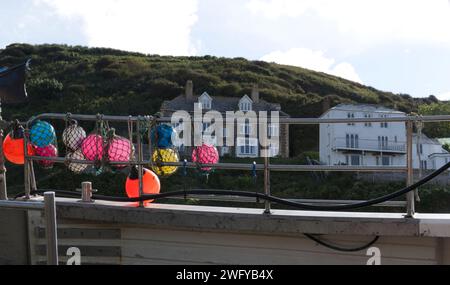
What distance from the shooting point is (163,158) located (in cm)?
504

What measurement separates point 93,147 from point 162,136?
0.64 metres

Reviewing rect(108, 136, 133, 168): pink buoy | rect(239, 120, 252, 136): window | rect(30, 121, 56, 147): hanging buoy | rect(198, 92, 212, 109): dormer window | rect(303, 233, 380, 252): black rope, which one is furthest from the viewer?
rect(198, 92, 212, 109): dormer window

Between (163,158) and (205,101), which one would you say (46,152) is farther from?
(205,101)

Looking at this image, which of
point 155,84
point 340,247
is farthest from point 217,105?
point 340,247

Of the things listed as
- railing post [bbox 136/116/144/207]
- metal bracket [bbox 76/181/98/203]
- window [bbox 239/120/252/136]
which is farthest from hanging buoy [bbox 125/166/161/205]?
window [bbox 239/120/252/136]

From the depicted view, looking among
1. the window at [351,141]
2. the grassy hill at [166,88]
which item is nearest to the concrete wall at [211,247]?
the grassy hill at [166,88]

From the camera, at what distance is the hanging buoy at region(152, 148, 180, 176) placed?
495cm

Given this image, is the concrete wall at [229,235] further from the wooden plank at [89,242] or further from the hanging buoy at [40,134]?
the hanging buoy at [40,134]

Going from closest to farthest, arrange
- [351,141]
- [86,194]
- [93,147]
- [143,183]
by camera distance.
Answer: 1. [143,183]
2. [86,194]
3. [93,147]
4. [351,141]

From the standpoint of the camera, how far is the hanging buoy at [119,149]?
5.03 metres

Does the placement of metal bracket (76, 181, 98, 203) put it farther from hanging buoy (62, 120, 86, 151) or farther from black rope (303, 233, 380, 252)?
black rope (303, 233, 380, 252)

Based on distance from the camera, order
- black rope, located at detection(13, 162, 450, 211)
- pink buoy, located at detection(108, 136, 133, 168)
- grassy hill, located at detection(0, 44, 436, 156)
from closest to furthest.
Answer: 1. black rope, located at detection(13, 162, 450, 211)
2. pink buoy, located at detection(108, 136, 133, 168)
3. grassy hill, located at detection(0, 44, 436, 156)

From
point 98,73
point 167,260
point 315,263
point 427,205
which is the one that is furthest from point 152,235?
point 98,73

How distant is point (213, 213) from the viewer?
4426 mm
